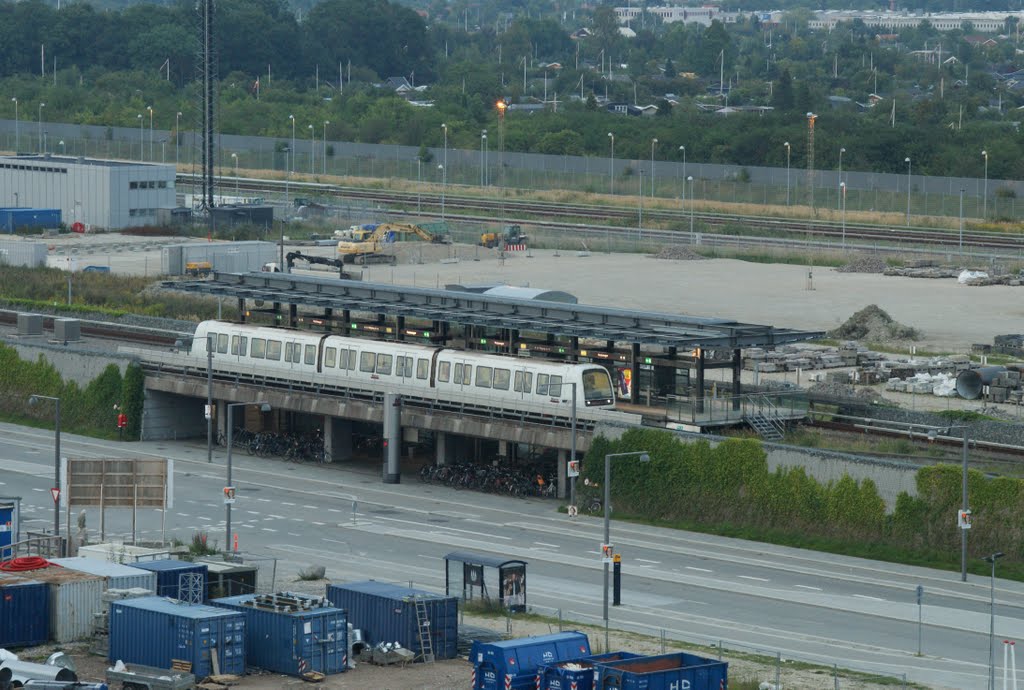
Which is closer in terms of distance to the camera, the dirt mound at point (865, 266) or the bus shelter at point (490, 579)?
the bus shelter at point (490, 579)

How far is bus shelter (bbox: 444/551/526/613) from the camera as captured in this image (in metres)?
53.0

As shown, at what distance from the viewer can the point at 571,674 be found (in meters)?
43.3

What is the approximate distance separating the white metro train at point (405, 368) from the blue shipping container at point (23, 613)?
2459 centimetres

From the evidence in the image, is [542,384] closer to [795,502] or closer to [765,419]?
[765,419]

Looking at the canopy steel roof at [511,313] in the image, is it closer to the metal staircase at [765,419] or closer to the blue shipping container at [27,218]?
the metal staircase at [765,419]

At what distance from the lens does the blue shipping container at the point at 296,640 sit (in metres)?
46.2

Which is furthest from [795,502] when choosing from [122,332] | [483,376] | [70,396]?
[122,332]

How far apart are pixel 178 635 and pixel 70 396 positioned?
41.6 m

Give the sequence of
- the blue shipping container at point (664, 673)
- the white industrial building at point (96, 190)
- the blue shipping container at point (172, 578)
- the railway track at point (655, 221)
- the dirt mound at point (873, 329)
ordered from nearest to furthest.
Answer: the blue shipping container at point (664, 673) → the blue shipping container at point (172, 578) → the dirt mound at point (873, 329) → the railway track at point (655, 221) → the white industrial building at point (96, 190)

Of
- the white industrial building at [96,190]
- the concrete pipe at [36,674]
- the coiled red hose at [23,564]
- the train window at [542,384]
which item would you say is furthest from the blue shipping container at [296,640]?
the white industrial building at [96,190]

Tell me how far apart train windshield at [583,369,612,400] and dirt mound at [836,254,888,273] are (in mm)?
65432

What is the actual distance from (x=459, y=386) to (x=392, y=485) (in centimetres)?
490

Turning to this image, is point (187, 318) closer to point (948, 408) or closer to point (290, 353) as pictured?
point (290, 353)

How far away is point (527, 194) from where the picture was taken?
614ft
